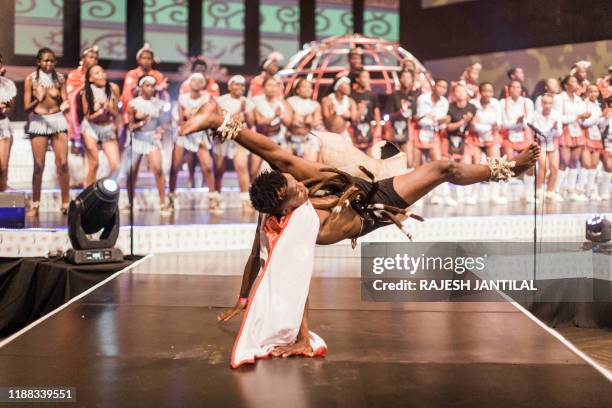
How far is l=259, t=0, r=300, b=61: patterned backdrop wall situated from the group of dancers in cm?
299

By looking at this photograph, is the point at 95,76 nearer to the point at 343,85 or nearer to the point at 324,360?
the point at 343,85

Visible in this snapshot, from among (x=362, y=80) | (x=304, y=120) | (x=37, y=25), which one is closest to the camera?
(x=304, y=120)

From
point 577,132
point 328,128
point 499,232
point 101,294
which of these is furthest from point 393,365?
point 577,132

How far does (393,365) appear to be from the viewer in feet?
8.93

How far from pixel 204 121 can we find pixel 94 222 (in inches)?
82.2

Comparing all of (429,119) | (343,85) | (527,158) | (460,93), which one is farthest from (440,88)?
(527,158)

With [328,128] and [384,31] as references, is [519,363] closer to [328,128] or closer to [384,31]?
[328,128]

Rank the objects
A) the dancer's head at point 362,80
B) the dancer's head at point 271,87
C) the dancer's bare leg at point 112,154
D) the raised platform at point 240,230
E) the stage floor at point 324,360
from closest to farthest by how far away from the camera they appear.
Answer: the stage floor at point 324,360 < the raised platform at point 240,230 < the dancer's bare leg at point 112,154 < the dancer's head at point 271,87 < the dancer's head at point 362,80

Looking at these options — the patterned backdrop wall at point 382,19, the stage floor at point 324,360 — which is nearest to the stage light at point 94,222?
the stage floor at point 324,360

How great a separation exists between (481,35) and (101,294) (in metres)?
7.61

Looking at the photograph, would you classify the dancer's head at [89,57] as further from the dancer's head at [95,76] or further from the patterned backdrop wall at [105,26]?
the patterned backdrop wall at [105,26]

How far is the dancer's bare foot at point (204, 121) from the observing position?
2.95 m

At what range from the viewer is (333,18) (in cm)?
1115

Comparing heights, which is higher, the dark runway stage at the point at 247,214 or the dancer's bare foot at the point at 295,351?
the dark runway stage at the point at 247,214
